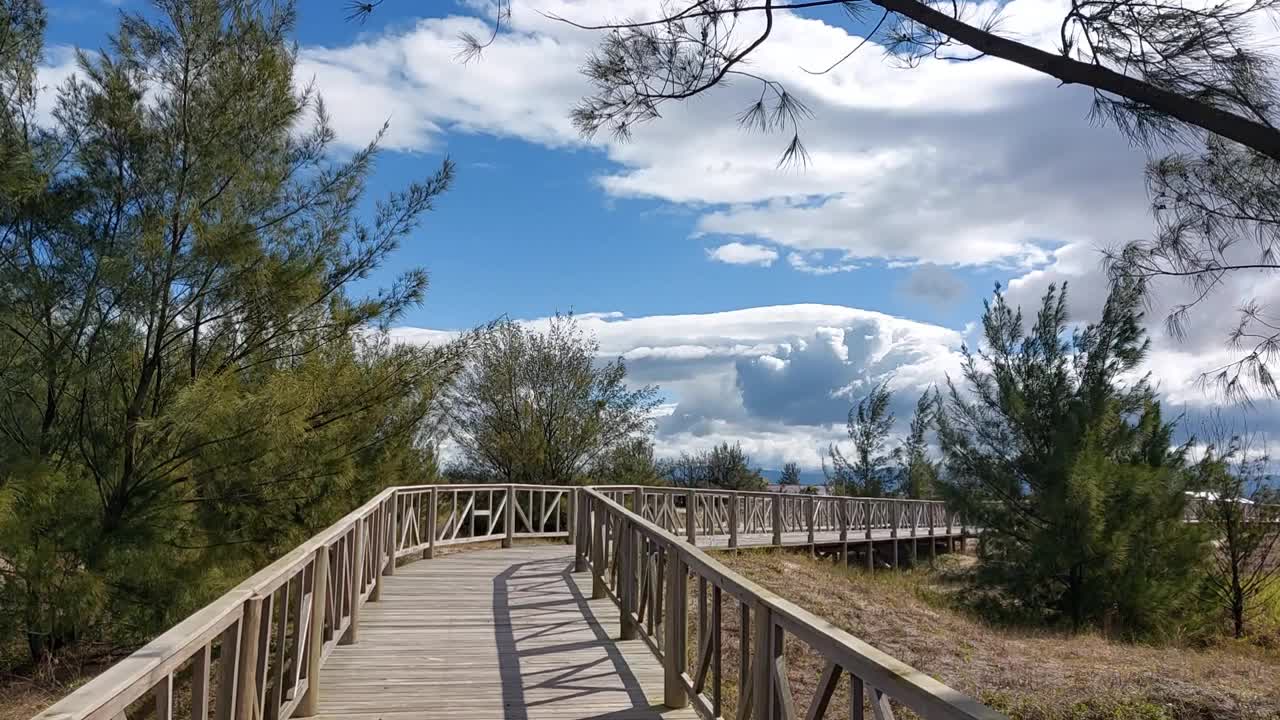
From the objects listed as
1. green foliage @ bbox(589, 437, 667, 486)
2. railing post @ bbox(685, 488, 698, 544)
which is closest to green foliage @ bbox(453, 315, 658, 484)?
green foliage @ bbox(589, 437, 667, 486)

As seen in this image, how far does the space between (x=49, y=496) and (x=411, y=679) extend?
504 centimetres

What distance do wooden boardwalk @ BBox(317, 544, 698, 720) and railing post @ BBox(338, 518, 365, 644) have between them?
105mm

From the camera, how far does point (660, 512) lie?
62.9ft

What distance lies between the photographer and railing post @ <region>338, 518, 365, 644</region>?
23.8 ft

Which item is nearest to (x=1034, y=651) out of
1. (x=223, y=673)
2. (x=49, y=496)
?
(x=223, y=673)

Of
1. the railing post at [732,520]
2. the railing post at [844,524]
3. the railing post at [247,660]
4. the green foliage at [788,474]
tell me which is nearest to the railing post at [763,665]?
the railing post at [247,660]

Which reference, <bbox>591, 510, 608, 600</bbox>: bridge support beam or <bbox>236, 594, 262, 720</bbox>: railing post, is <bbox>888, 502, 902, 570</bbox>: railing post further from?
<bbox>236, 594, 262, 720</bbox>: railing post

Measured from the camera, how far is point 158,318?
9.74m

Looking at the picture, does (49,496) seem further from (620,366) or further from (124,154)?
(620,366)

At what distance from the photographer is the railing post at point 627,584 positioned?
757 centimetres

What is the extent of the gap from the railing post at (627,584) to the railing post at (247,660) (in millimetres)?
3948

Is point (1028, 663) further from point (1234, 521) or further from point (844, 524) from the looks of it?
point (844, 524)

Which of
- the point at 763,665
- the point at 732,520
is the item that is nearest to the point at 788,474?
the point at 732,520

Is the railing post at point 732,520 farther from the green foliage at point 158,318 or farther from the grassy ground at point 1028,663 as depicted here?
the green foliage at point 158,318
